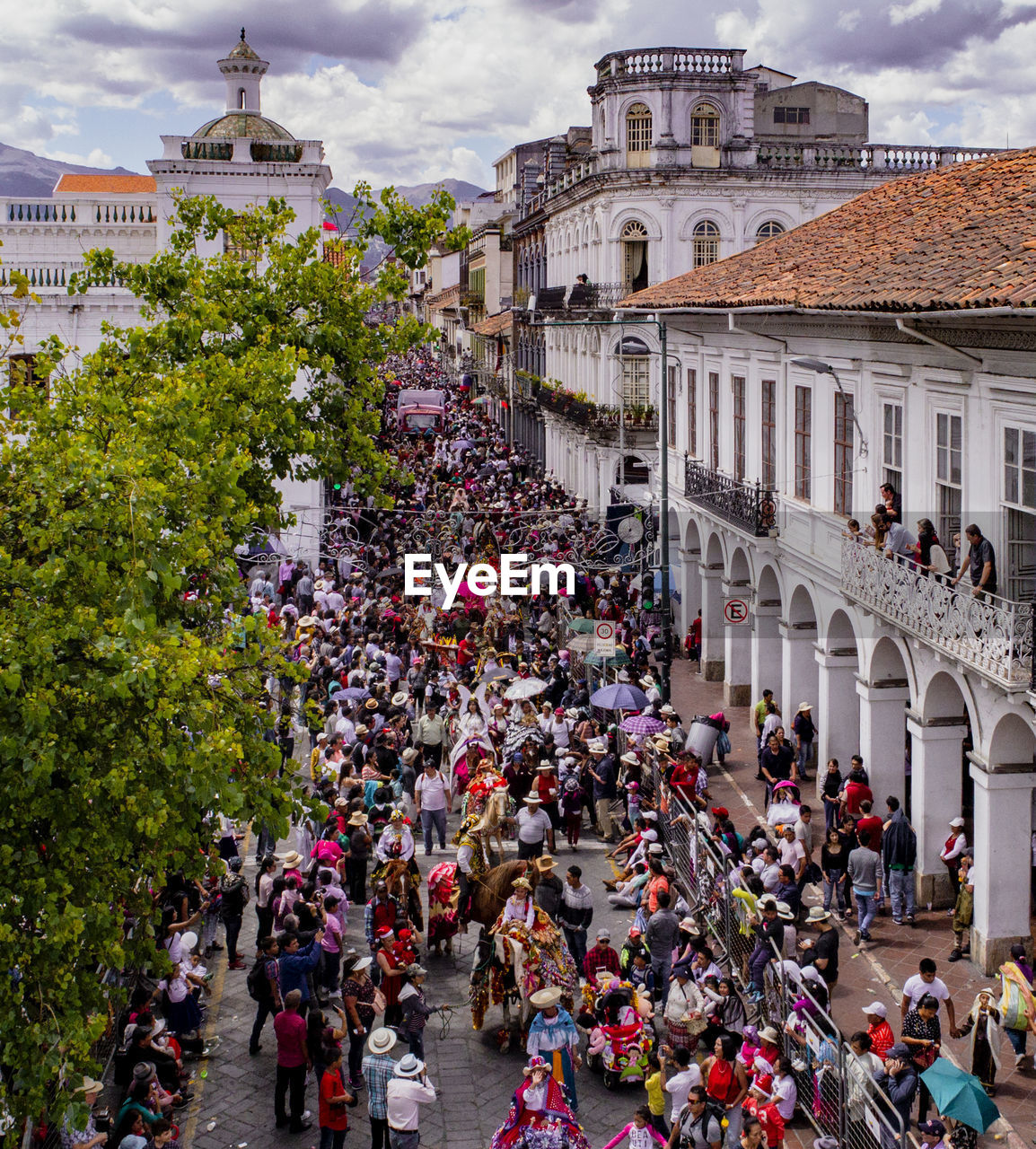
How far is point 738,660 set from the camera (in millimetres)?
28750

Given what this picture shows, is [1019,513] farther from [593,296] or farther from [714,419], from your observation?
[593,296]

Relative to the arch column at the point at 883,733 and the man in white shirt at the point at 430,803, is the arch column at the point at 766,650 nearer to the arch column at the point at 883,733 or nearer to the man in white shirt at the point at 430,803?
the arch column at the point at 883,733

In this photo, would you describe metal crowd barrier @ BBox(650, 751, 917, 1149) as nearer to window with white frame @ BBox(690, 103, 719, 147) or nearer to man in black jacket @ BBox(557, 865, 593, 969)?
man in black jacket @ BBox(557, 865, 593, 969)

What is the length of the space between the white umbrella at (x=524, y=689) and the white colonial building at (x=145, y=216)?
1487cm

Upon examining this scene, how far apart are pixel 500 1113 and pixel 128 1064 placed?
3.29m

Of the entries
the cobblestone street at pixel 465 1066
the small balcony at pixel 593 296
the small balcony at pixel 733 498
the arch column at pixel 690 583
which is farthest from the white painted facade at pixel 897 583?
the small balcony at pixel 593 296

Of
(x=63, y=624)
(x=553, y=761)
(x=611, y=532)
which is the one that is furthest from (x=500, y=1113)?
(x=611, y=532)

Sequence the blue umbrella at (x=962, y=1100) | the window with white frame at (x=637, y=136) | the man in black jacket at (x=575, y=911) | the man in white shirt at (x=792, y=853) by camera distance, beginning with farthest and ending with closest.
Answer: the window with white frame at (x=637, y=136) < the man in white shirt at (x=792, y=853) < the man in black jacket at (x=575, y=911) < the blue umbrella at (x=962, y=1100)

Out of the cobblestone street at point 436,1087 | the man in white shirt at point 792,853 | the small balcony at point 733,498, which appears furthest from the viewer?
the small balcony at point 733,498

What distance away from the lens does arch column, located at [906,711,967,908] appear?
18.0 metres

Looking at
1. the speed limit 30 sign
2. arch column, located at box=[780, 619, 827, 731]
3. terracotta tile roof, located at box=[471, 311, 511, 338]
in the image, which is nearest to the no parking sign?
arch column, located at box=[780, 619, 827, 731]

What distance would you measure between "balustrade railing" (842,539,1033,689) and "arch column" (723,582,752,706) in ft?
28.1

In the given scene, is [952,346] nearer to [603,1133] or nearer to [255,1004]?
[603,1133]

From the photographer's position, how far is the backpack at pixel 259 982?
1354 cm
